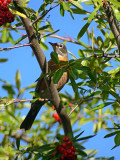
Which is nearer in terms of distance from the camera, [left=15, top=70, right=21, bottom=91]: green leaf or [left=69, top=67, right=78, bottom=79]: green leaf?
[left=69, top=67, right=78, bottom=79]: green leaf

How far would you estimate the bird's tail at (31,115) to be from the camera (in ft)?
11.5

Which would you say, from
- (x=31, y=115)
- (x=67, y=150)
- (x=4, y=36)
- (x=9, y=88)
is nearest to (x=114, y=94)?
(x=67, y=150)

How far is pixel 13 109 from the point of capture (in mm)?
3232

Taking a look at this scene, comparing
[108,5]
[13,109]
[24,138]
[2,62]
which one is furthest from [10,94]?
[108,5]

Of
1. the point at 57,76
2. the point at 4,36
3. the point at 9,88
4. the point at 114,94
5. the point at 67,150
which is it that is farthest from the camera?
the point at 4,36

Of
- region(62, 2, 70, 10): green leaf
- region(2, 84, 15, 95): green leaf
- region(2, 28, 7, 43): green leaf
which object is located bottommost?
region(2, 84, 15, 95): green leaf

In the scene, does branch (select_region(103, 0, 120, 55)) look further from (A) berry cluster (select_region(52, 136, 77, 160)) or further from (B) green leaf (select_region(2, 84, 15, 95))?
(B) green leaf (select_region(2, 84, 15, 95))

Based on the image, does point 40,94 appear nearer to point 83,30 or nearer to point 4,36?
point 4,36

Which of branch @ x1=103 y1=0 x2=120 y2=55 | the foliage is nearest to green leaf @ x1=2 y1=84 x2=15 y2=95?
the foliage

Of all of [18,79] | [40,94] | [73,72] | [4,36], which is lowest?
[73,72]

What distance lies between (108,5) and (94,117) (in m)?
1.77

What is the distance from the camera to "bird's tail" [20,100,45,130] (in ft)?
11.5

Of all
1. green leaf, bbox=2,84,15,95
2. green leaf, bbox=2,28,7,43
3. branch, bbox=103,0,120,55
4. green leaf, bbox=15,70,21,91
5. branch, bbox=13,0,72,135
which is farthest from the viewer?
green leaf, bbox=2,28,7,43

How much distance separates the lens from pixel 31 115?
391 cm
